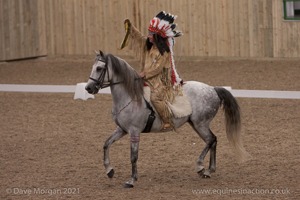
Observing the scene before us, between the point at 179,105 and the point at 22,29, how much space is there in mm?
12112

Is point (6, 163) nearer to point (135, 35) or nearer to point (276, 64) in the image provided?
point (135, 35)

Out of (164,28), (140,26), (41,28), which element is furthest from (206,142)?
(41,28)

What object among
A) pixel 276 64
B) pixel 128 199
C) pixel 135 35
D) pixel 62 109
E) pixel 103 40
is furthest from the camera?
pixel 103 40

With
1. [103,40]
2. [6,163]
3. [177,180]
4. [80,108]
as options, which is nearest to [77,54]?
[103,40]

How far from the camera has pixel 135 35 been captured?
34.8ft

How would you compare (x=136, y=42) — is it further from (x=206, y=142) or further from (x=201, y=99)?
(x=206, y=142)

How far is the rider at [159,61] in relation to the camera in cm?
1045

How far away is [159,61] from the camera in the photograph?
34.3 ft

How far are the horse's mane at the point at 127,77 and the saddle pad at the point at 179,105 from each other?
103 mm

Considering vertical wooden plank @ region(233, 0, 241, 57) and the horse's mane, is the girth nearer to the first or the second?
the horse's mane

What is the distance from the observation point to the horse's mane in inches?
406

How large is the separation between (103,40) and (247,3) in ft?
12.4

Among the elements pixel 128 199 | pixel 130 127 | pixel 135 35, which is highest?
pixel 135 35

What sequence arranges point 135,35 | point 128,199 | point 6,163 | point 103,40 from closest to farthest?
1. point 128,199
2. point 135,35
3. point 6,163
4. point 103,40
